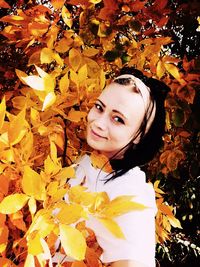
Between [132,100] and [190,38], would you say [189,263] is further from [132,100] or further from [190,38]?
[132,100]

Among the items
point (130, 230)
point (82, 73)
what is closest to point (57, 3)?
point (82, 73)

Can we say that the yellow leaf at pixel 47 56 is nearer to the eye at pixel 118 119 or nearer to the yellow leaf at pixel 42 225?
the eye at pixel 118 119

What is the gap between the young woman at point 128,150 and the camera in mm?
764

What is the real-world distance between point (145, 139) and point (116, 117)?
116 mm

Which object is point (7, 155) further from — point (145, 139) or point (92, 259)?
point (145, 139)

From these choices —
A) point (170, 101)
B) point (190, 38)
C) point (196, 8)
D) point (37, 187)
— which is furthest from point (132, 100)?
point (190, 38)

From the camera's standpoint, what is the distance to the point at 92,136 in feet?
2.93

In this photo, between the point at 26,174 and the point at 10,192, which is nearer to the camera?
the point at 26,174

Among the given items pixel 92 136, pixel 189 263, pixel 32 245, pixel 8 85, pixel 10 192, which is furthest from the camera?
pixel 189 263

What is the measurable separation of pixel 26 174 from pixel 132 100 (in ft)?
1.40

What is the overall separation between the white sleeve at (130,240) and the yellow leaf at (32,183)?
10.6 inches

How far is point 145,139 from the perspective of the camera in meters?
0.96

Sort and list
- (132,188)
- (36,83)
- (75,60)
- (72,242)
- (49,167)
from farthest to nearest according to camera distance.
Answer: (75,60), (132,188), (36,83), (49,167), (72,242)

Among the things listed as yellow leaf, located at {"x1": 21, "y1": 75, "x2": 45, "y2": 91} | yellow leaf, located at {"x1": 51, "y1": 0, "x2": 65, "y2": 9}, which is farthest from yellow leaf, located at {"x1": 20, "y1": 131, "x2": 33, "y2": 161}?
yellow leaf, located at {"x1": 51, "y1": 0, "x2": 65, "y2": 9}
